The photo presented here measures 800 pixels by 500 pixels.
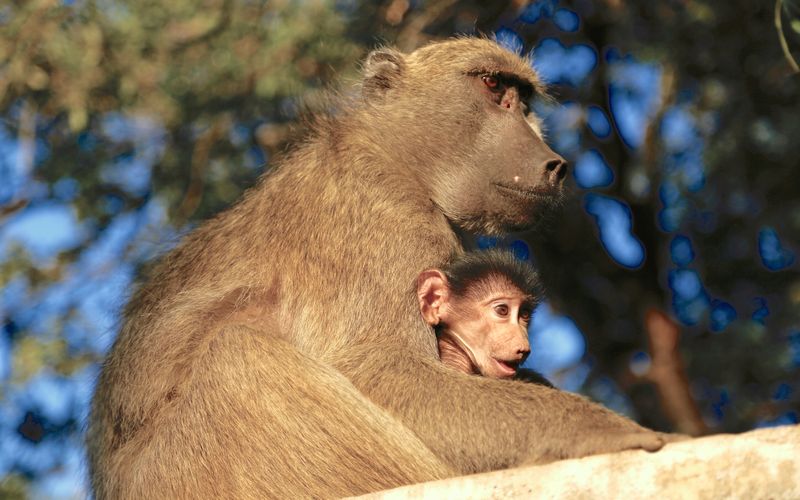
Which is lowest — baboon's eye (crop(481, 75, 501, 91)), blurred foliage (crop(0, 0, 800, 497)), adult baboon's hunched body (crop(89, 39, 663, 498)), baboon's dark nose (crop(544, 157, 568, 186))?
blurred foliage (crop(0, 0, 800, 497))

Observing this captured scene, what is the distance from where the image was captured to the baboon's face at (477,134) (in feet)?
17.8

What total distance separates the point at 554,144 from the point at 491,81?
3.46m

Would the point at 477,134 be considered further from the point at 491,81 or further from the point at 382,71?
the point at 382,71

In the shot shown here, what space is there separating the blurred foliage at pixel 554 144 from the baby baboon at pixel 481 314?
1.70 metres

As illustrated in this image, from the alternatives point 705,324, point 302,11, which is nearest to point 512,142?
point 302,11

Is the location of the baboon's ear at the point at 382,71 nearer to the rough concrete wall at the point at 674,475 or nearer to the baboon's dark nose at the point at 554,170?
the baboon's dark nose at the point at 554,170

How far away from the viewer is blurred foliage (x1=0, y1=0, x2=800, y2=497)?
779 cm

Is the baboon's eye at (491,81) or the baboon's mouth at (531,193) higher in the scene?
the baboon's eye at (491,81)

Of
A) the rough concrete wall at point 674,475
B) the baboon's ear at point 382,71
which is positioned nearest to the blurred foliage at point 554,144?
the baboon's ear at point 382,71

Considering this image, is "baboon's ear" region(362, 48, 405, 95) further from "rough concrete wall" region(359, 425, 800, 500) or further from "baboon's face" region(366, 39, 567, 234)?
"rough concrete wall" region(359, 425, 800, 500)

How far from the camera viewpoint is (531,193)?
5402 mm

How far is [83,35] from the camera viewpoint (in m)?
7.75

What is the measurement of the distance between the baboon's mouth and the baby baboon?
11.9 inches

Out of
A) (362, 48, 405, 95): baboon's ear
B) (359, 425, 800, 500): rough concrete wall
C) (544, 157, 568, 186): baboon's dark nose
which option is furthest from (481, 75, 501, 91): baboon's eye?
(359, 425, 800, 500): rough concrete wall
